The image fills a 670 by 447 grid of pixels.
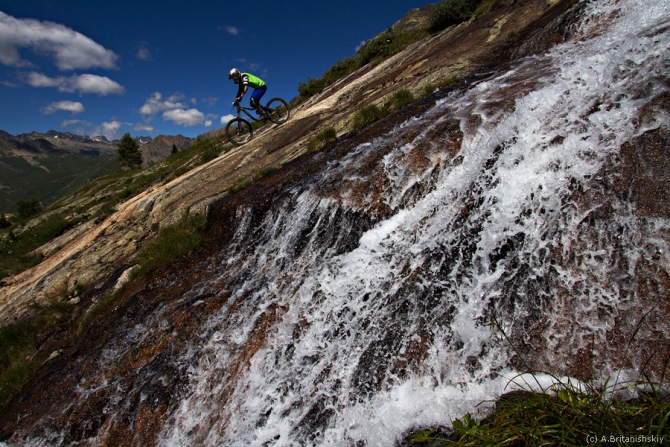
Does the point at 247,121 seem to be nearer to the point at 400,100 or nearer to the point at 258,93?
the point at 258,93

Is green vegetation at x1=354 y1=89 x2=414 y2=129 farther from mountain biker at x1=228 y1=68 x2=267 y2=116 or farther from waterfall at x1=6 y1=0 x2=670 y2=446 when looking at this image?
mountain biker at x1=228 y1=68 x2=267 y2=116

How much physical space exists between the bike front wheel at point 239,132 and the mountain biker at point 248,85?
3.65 ft

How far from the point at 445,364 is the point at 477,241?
6.98 ft

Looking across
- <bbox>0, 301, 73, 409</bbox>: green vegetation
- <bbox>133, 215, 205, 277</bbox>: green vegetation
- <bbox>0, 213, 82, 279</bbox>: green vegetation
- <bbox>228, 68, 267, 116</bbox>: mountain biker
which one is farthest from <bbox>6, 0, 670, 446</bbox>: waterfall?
<bbox>0, 213, 82, 279</bbox>: green vegetation

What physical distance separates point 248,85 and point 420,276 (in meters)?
12.4

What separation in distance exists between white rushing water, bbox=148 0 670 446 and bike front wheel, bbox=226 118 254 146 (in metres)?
9.31

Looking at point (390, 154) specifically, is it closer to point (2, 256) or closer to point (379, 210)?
point (379, 210)

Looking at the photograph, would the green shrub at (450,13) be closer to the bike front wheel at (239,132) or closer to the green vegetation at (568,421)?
the bike front wheel at (239,132)

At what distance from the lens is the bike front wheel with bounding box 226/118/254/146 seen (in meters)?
15.3

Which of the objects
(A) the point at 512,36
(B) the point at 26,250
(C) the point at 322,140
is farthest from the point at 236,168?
(B) the point at 26,250

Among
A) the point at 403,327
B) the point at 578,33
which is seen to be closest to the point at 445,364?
the point at 403,327

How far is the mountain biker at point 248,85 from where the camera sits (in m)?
13.5

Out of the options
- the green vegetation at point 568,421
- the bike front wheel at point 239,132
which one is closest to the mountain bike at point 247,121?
the bike front wheel at point 239,132

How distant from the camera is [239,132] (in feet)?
52.0
